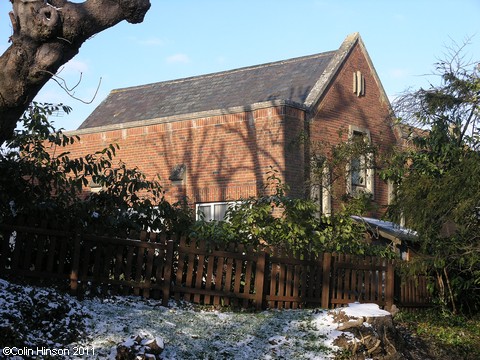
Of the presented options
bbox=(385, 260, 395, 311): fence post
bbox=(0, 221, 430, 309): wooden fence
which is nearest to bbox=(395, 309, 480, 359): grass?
bbox=(385, 260, 395, 311): fence post

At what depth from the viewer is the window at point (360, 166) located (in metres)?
19.8

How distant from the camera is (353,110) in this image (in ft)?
73.3

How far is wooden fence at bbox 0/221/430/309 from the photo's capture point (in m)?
11.0

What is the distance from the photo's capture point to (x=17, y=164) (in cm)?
1148

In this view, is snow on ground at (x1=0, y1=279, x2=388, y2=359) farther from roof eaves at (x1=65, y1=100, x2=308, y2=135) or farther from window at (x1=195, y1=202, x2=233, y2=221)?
Answer: roof eaves at (x1=65, y1=100, x2=308, y2=135)

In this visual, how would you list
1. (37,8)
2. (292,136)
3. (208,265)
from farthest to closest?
1. (292,136)
2. (208,265)
3. (37,8)

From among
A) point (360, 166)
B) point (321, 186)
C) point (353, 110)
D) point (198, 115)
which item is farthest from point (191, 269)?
point (353, 110)

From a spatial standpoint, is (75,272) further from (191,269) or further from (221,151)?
(221,151)

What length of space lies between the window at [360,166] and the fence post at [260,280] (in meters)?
7.30

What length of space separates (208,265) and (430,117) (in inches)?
232

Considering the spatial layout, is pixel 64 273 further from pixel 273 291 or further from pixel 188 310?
pixel 273 291

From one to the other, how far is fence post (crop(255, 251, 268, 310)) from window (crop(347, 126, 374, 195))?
24.0 ft

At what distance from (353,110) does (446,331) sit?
10.4 metres

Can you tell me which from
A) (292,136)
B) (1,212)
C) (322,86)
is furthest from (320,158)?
(1,212)
